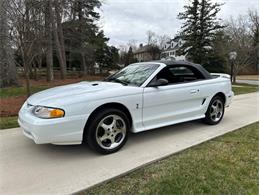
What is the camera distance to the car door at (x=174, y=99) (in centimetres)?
389

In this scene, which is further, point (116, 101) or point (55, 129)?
point (116, 101)

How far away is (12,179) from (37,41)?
535 cm

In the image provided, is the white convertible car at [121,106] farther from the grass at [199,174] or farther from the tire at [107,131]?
the grass at [199,174]

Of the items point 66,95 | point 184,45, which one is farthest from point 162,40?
point 66,95

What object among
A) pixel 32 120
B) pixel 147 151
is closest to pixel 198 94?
pixel 147 151

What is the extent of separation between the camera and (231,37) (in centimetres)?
2112

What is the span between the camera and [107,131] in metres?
3.45

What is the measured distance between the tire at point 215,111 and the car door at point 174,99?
270 millimetres

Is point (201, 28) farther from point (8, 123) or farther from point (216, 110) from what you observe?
point (8, 123)

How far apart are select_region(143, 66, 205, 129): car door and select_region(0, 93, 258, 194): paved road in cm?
35

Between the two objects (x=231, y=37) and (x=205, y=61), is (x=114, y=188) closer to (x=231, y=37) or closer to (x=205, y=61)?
(x=231, y=37)

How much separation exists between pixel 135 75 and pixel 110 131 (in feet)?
4.24

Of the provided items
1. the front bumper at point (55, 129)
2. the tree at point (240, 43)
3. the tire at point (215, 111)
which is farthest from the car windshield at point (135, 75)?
the tree at point (240, 43)

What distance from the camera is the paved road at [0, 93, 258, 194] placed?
2611 millimetres
